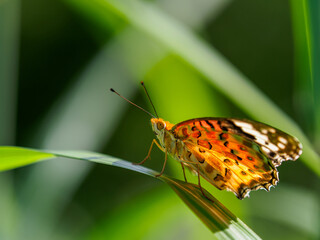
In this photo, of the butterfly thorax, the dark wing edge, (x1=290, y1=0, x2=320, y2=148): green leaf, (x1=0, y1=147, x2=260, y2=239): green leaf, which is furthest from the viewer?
the butterfly thorax

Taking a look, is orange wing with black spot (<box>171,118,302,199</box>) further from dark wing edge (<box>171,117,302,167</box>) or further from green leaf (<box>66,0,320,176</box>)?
green leaf (<box>66,0,320,176</box>)

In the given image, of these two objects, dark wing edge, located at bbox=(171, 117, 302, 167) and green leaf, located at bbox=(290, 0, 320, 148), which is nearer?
green leaf, located at bbox=(290, 0, 320, 148)

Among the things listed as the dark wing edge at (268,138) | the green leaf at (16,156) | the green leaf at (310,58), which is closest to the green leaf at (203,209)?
the green leaf at (16,156)

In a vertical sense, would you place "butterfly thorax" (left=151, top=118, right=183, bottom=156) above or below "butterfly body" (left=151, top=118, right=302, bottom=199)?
Result: above

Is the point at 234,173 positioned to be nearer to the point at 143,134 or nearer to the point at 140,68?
the point at 140,68

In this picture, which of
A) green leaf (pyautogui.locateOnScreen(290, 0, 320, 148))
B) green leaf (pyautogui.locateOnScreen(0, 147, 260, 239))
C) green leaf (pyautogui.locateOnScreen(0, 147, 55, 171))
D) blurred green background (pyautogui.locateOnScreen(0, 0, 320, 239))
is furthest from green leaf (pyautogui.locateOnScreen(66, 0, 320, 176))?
green leaf (pyautogui.locateOnScreen(0, 147, 55, 171))

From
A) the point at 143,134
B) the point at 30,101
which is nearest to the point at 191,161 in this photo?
the point at 143,134
